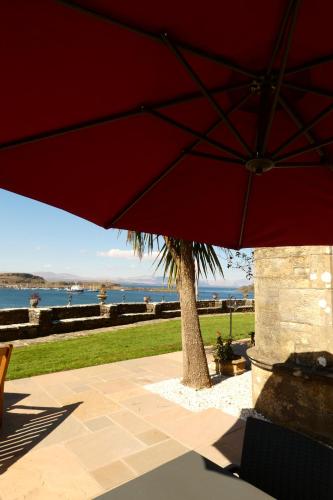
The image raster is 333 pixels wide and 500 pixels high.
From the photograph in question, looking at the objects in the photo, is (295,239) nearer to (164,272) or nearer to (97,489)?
(97,489)

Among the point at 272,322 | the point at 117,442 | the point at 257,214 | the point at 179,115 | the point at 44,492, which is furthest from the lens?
the point at 272,322

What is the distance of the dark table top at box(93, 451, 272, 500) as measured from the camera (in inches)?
76.2

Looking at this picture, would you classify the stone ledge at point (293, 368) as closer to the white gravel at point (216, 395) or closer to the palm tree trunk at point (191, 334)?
the white gravel at point (216, 395)

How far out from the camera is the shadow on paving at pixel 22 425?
14.5 ft

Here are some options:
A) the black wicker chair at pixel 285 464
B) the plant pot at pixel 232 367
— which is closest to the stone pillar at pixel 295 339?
the plant pot at pixel 232 367

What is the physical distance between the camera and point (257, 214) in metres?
3.04

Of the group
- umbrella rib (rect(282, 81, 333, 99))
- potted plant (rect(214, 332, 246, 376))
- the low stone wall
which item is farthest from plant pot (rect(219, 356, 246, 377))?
the low stone wall

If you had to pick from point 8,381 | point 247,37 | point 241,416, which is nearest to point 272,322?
point 241,416

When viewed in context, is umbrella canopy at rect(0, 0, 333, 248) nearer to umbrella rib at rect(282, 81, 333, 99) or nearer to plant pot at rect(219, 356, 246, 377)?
umbrella rib at rect(282, 81, 333, 99)

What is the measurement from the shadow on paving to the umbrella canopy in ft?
11.7

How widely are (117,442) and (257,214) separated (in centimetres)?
381

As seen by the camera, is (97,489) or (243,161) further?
(97,489)

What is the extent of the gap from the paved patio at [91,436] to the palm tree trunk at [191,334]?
3.19 ft

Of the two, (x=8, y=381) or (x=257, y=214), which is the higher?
(x=257, y=214)
